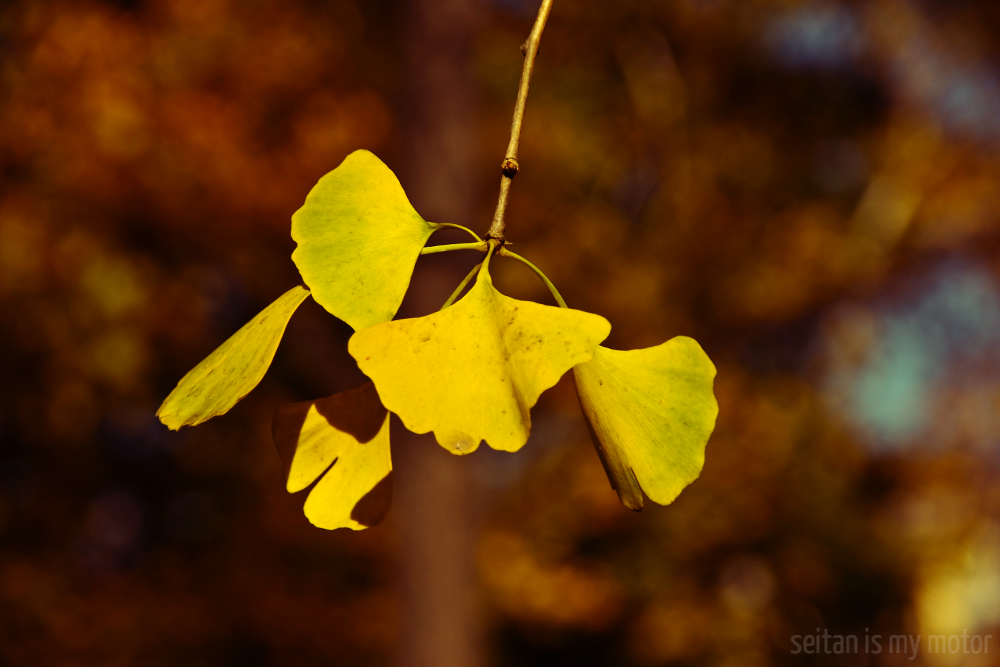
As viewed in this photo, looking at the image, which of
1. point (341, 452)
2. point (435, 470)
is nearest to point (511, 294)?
point (435, 470)

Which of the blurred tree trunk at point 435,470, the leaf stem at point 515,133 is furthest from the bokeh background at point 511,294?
the leaf stem at point 515,133

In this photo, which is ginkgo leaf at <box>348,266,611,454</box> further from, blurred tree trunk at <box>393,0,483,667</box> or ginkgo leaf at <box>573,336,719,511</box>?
blurred tree trunk at <box>393,0,483,667</box>

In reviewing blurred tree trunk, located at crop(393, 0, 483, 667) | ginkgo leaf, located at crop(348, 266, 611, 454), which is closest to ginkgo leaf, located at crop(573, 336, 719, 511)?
ginkgo leaf, located at crop(348, 266, 611, 454)

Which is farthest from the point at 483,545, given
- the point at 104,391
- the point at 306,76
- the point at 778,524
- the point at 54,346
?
the point at 306,76

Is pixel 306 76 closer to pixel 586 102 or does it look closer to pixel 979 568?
pixel 586 102

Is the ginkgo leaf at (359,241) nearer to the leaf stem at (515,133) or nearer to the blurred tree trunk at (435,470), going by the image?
the leaf stem at (515,133)

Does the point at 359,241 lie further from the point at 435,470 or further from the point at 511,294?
the point at 511,294
